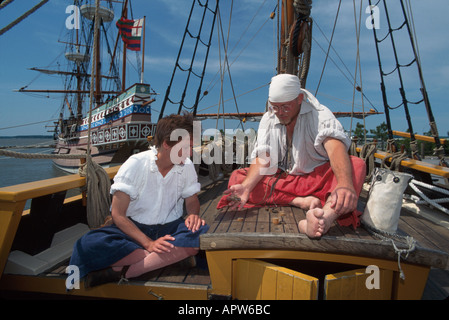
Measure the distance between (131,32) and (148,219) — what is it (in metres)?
20.6

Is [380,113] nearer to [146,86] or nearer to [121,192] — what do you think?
[146,86]

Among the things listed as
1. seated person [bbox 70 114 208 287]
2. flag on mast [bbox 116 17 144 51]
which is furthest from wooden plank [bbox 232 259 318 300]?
flag on mast [bbox 116 17 144 51]

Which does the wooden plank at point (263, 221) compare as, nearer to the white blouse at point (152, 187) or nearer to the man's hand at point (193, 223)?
the man's hand at point (193, 223)

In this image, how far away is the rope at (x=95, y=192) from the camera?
7.80 ft

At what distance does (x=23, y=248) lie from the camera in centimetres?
221

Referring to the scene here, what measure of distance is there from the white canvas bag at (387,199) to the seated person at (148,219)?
1.06 meters

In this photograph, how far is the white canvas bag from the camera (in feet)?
5.32

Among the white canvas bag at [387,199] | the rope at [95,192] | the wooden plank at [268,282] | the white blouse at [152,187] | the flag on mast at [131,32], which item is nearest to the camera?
the wooden plank at [268,282]

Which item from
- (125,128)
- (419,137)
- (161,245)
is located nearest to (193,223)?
(161,245)

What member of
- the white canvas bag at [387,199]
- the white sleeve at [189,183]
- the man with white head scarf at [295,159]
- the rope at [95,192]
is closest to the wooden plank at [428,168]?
the man with white head scarf at [295,159]

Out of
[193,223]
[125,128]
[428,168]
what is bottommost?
[193,223]

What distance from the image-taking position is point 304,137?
2.41 meters

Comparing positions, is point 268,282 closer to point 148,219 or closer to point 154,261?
point 154,261

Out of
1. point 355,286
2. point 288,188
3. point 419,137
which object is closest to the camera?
Answer: point 355,286
